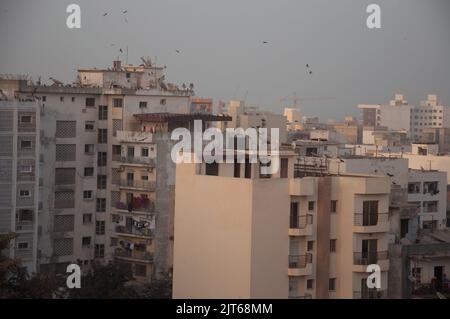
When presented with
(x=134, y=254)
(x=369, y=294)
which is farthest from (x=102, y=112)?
(x=369, y=294)

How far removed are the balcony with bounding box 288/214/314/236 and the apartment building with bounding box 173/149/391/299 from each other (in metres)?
0.01

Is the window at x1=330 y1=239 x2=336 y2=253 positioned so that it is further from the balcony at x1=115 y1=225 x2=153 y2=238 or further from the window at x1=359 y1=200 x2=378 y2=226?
the balcony at x1=115 y1=225 x2=153 y2=238

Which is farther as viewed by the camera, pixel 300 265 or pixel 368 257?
pixel 368 257

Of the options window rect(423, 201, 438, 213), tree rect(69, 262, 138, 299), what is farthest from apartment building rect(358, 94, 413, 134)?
tree rect(69, 262, 138, 299)

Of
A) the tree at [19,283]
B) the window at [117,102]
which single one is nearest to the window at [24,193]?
the window at [117,102]

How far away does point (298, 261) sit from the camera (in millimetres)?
19391

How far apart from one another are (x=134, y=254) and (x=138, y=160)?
2.21m

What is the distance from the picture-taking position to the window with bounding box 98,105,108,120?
3195 cm

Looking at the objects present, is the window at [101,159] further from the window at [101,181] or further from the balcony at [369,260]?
the balcony at [369,260]

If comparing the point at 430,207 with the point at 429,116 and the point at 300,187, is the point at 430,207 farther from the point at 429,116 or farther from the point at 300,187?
the point at 429,116

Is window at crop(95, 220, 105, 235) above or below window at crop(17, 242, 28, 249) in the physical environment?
above

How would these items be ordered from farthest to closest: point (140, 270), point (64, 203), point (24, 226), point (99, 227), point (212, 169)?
point (99, 227) → point (64, 203) → point (140, 270) → point (24, 226) → point (212, 169)

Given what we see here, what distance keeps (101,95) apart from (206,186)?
13.2 metres

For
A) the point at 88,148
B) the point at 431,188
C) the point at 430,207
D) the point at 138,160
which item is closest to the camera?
the point at 138,160
